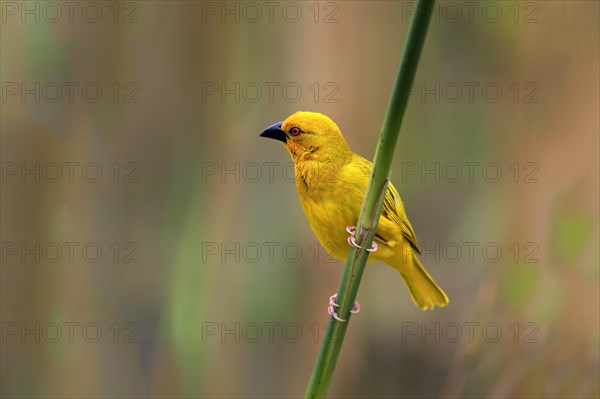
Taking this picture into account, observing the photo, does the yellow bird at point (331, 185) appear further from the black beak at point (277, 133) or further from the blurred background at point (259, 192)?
the blurred background at point (259, 192)

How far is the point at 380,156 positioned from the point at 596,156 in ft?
6.13

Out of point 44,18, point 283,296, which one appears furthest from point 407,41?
point 44,18

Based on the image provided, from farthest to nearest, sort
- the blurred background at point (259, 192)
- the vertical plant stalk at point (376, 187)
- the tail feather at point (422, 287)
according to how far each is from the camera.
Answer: the blurred background at point (259, 192) → the tail feather at point (422, 287) → the vertical plant stalk at point (376, 187)

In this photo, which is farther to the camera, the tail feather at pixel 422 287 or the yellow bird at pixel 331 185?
the tail feather at pixel 422 287

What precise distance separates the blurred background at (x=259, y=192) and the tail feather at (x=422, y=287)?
23cm

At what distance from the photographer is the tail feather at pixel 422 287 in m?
1.94

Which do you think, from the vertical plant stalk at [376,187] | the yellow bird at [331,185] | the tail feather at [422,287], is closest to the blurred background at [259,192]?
the tail feather at [422,287]

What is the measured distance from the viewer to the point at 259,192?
2.29m

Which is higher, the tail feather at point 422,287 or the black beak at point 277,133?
the black beak at point 277,133

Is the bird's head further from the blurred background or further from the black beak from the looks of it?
the blurred background

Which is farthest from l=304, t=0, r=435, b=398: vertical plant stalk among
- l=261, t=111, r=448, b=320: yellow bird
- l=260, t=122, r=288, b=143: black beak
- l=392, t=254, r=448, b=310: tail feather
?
l=392, t=254, r=448, b=310: tail feather

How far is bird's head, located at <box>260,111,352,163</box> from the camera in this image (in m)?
1.57

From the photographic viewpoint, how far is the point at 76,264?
2320 millimetres

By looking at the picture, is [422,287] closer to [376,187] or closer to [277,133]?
[277,133]
